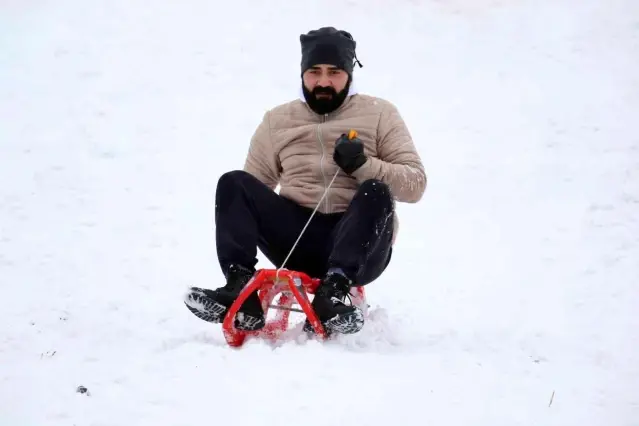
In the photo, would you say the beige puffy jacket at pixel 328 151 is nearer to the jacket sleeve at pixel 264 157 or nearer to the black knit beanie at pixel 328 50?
the jacket sleeve at pixel 264 157

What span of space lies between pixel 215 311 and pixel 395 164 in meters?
1.12

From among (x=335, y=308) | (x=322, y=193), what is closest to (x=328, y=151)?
(x=322, y=193)

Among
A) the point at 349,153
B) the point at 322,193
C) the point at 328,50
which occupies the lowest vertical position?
the point at 322,193

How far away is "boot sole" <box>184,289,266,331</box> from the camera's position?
328 centimetres

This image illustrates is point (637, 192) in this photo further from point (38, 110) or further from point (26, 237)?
point (38, 110)

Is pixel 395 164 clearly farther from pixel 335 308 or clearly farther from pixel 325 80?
pixel 335 308

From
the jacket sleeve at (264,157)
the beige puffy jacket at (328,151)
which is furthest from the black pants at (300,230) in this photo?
the jacket sleeve at (264,157)

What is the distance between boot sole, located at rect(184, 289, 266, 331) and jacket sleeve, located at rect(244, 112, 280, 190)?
939 millimetres

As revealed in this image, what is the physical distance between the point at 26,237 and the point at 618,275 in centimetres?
428

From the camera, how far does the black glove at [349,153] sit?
3.48 metres

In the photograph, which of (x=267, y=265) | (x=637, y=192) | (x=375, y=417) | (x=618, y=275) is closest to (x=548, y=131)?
(x=637, y=192)

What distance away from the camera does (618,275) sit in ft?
17.0

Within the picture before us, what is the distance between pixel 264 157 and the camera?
4070mm

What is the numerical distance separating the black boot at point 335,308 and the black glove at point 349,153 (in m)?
0.52
